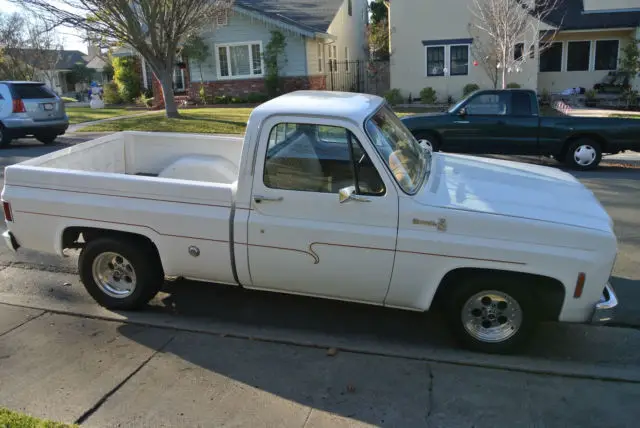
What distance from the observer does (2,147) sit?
561 inches

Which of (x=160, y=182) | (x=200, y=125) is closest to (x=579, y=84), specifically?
(x=200, y=125)

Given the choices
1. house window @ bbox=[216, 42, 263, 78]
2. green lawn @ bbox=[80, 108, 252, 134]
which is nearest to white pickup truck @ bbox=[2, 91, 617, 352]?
green lawn @ bbox=[80, 108, 252, 134]

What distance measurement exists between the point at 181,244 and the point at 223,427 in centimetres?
158

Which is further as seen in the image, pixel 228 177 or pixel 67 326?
pixel 228 177

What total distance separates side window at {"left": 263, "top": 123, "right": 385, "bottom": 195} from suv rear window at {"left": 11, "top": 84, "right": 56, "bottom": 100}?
12.8 m

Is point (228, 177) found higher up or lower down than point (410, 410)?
higher up

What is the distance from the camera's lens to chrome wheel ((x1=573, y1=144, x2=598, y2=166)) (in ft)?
35.5

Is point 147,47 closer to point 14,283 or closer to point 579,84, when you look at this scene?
point 14,283

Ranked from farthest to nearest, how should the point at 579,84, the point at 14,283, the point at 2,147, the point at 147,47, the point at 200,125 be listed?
1. the point at 579,84
2. the point at 147,47
3. the point at 200,125
4. the point at 2,147
5. the point at 14,283

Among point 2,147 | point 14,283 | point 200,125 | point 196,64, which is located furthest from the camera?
point 196,64

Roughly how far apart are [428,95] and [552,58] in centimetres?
580

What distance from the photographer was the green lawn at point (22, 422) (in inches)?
127

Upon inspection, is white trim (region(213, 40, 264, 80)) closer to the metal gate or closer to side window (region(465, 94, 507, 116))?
the metal gate

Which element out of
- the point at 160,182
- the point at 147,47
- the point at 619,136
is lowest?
the point at 619,136
